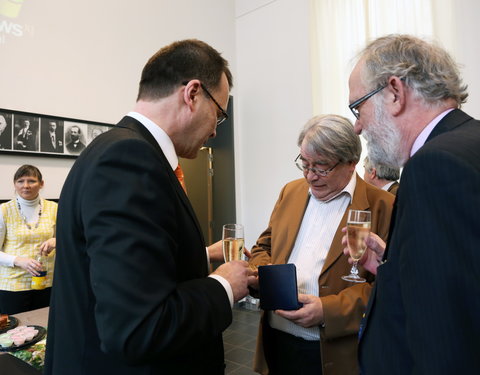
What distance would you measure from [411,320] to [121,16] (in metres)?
4.48

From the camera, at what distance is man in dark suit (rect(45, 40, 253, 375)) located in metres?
0.70

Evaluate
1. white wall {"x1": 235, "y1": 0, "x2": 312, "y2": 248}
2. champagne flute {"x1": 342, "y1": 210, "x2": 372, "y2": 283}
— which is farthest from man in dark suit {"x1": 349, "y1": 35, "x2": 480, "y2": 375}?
white wall {"x1": 235, "y1": 0, "x2": 312, "y2": 248}

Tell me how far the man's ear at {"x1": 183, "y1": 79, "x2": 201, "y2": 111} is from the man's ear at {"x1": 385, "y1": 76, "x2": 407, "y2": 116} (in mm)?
567

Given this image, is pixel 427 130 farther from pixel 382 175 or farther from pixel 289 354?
pixel 382 175

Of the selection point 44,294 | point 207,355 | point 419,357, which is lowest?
point 44,294

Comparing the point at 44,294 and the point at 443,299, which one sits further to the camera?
the point at 44,294

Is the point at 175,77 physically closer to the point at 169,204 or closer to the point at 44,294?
the point at 169,204

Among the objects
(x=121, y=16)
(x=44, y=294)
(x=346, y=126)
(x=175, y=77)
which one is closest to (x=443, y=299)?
(x=175, y=77)

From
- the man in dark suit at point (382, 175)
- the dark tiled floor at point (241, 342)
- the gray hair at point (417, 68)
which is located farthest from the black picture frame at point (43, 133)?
the gray hair at point (417, 68)

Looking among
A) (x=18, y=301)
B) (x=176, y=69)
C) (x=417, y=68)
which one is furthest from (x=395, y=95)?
(x=18, y=301)

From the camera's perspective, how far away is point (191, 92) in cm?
103

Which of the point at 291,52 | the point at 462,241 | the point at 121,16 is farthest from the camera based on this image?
the point at 291,52

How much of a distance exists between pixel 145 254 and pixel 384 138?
78 centimetres

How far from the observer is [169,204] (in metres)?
0.80
